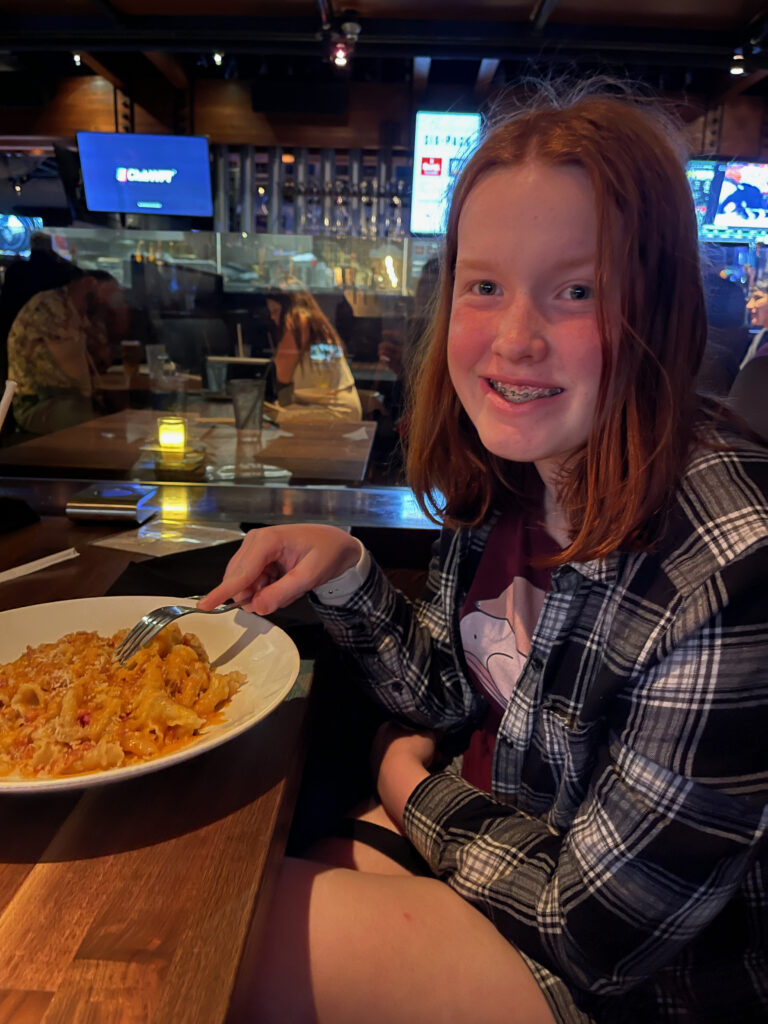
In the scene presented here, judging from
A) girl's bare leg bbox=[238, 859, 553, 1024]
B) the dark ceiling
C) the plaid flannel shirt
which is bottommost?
girl's bare leg bbox=[238, 859, 553, 1024]

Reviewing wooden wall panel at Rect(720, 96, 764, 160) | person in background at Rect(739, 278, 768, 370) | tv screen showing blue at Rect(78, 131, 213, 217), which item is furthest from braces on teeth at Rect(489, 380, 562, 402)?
wooden wall panel at Rect(720, 96, 764, 160)

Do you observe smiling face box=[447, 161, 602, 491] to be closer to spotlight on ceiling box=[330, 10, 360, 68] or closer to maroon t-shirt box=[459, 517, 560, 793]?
maroon t-shirt box=[459, 517, 560, 793]

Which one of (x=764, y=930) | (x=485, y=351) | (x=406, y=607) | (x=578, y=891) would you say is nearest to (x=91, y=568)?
(x=406, y=607)

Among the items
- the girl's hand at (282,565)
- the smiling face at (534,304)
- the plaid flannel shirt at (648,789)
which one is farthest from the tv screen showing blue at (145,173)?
the plaid flannel shirt at (648,789)

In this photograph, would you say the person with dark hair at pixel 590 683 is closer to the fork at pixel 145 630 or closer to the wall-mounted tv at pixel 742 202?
the fork at pixel 145 630

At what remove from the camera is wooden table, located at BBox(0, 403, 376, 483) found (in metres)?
1.93

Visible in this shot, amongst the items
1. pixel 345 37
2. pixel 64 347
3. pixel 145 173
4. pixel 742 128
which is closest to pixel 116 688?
pixel 64 347

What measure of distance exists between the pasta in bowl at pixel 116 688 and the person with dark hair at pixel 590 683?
0.24 feet

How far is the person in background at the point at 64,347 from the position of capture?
1.99 meters

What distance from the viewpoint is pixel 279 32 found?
105 inches

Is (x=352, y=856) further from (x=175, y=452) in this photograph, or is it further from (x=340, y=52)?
(x=340, y=52)

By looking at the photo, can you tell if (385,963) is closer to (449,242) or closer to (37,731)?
(37,731)

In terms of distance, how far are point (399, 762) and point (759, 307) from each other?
9.74ft

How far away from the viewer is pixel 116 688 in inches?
31.0
